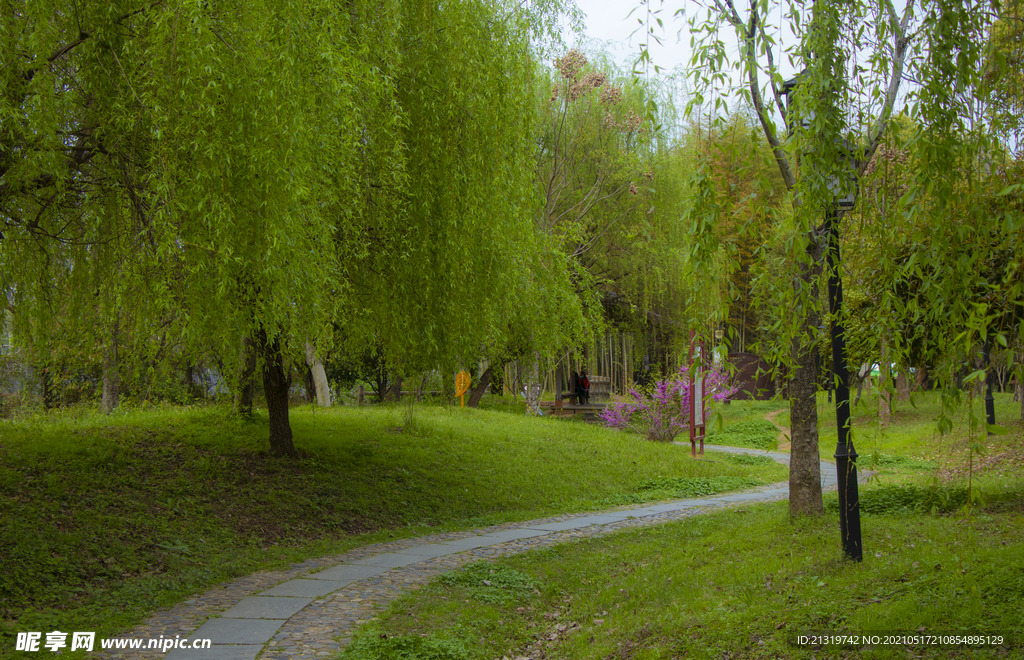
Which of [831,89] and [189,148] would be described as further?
[189,148]

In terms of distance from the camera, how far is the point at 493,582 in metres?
6.34

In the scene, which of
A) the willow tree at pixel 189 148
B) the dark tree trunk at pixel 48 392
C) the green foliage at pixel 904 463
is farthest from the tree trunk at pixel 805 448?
the dark tree trunk at pixel 48 392

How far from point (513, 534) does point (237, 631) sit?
14.3 ft

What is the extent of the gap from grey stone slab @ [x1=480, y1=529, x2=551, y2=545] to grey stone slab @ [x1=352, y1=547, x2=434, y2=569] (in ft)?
3.30

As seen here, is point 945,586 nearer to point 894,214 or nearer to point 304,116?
point 894,214

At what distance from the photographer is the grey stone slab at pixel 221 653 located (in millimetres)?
4281

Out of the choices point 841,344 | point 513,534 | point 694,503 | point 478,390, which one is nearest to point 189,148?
point 841,344

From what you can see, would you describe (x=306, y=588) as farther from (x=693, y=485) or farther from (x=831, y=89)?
(x=693, y=485)

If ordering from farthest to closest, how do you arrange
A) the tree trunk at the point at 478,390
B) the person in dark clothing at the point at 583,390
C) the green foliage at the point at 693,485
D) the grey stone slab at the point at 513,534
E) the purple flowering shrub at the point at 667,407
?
the person in dark clothing at the point at 583,390
the tree trunk at the point at 478,390
the purple flowering shrub at the point at 667,407
the green foliage at the point at 693,485
the grey stone slab at the point at 513,534

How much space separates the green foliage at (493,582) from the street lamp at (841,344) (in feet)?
8.59

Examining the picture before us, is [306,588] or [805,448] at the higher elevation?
[805,448]

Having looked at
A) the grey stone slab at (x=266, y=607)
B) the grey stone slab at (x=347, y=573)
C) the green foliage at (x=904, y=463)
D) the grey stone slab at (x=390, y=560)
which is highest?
the grey stone slab at (x=266, y=607)

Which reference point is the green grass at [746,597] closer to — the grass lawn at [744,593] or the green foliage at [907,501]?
the grass lawn at [744,593]

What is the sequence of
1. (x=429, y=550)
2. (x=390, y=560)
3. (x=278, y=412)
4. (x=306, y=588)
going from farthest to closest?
(x=278, y=412) → (x=429, y=550) → (x=390, y=560) → (x=306, y=588)
